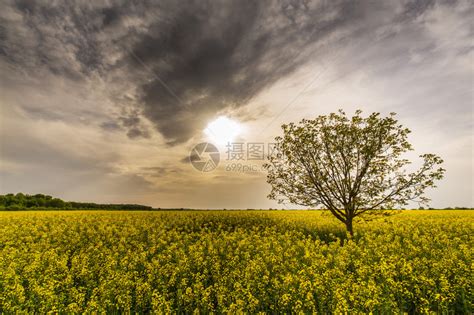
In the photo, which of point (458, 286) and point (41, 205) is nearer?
point (458, 286)

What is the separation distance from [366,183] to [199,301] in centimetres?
1525

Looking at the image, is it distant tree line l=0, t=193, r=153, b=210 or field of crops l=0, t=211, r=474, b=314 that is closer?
field of crops l=0, t=211, r=474, b=314

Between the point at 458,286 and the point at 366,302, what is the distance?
14.0 feet

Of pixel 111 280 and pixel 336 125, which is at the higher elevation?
pixel 336 125

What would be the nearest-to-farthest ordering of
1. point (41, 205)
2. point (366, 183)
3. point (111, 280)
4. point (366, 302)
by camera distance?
point (366, 302), point (111, 280), point (366, 183), point (41, 205)

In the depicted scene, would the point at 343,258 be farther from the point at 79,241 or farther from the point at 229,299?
the point at 79,241

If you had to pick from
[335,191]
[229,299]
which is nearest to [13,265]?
[229,299]

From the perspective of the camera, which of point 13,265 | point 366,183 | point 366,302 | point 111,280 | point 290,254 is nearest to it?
point 366,302

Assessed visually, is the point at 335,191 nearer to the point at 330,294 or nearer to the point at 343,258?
the point at 343,258

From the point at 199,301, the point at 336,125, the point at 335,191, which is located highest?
the point at 336,125

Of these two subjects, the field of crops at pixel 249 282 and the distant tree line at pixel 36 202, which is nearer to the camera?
the field of crops at pixel 249 282

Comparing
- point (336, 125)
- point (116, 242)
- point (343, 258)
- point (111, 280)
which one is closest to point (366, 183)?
point (336, 125)

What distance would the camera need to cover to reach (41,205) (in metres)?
65.9

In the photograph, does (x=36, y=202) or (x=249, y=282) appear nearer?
(x=249, y=282)
